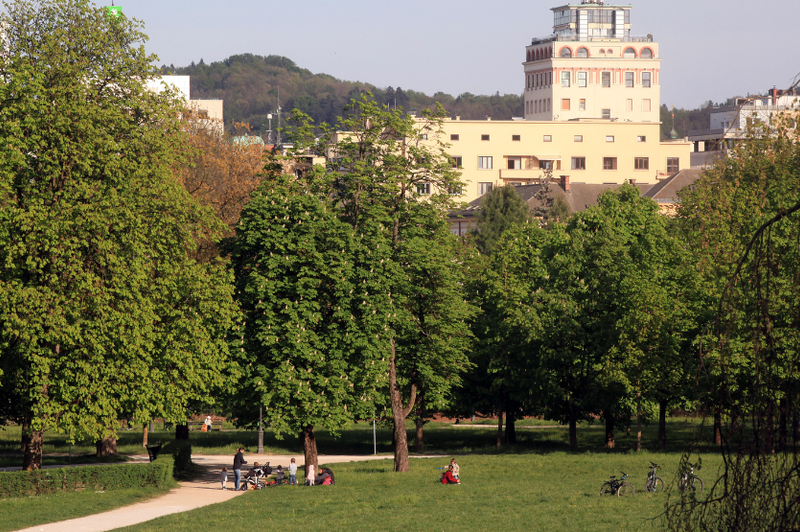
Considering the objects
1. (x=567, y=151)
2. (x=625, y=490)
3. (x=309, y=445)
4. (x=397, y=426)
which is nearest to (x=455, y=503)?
(x=625, y=490)

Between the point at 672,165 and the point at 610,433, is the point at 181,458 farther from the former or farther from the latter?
the point at 672,165

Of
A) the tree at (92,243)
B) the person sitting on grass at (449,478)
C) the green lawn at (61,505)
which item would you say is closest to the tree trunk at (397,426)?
the person sitting on grass at (449,478)

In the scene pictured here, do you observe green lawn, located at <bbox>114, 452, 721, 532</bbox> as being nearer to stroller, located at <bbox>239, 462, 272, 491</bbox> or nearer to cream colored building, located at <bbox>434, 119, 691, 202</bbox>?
stroller, located at <bbox>239, 462, 272, 491</bbox>

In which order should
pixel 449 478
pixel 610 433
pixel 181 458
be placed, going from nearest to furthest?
pixel 449 478, pixel 181 458, pixel 610 433

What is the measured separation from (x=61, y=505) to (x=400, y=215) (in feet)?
61.5

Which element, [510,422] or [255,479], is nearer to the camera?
[255,479]

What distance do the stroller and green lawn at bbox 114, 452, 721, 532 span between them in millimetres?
928

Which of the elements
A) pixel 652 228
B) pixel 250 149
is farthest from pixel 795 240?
pixel 250 149

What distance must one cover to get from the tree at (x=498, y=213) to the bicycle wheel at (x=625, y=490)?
5389 cm

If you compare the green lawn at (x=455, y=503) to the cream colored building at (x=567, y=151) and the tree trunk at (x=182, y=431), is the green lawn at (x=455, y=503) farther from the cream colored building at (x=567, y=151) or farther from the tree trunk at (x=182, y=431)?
the cream colored building at (x=567, y=151)

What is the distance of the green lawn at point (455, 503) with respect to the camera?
27.1 m

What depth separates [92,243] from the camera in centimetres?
3344

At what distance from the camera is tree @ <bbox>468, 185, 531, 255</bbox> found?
286 ft

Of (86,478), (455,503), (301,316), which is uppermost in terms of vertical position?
(301,316)
